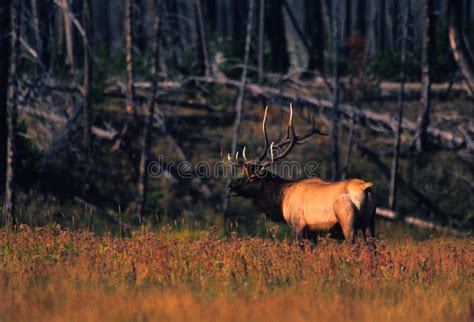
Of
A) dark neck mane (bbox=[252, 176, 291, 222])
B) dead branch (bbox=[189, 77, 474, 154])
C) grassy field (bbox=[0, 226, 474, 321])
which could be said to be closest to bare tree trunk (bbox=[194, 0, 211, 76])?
dead branch (bbox=[189, 77, 474, 154])

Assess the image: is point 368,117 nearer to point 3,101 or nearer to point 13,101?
point 3,101

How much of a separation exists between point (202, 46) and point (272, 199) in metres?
17.0

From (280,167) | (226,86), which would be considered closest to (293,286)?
(280,167)

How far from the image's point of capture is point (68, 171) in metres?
23.4

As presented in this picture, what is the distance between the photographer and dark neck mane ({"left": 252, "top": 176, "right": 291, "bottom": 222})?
1414 centimetres

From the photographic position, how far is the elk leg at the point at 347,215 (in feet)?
40.4

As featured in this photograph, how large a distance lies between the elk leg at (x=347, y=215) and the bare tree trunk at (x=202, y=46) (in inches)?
630

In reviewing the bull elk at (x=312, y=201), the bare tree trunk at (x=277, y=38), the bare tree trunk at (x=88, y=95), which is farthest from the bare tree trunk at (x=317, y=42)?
the bull elk at (x=312, y=201)

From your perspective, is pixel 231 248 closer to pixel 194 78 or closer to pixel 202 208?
pixel 202 208

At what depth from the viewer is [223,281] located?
395 inches

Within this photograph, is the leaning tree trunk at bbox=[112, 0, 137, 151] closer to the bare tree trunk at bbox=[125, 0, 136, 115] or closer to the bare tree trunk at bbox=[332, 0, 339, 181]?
the bare tree trunk at bbox=[125, 0, 136, 115]

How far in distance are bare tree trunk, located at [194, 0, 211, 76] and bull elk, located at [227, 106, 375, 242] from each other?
45.3ft

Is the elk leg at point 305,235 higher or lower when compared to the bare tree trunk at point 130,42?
lower

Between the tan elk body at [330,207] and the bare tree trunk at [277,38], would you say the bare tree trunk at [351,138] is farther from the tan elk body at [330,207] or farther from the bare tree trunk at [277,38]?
the tan elk body at [330,207]
